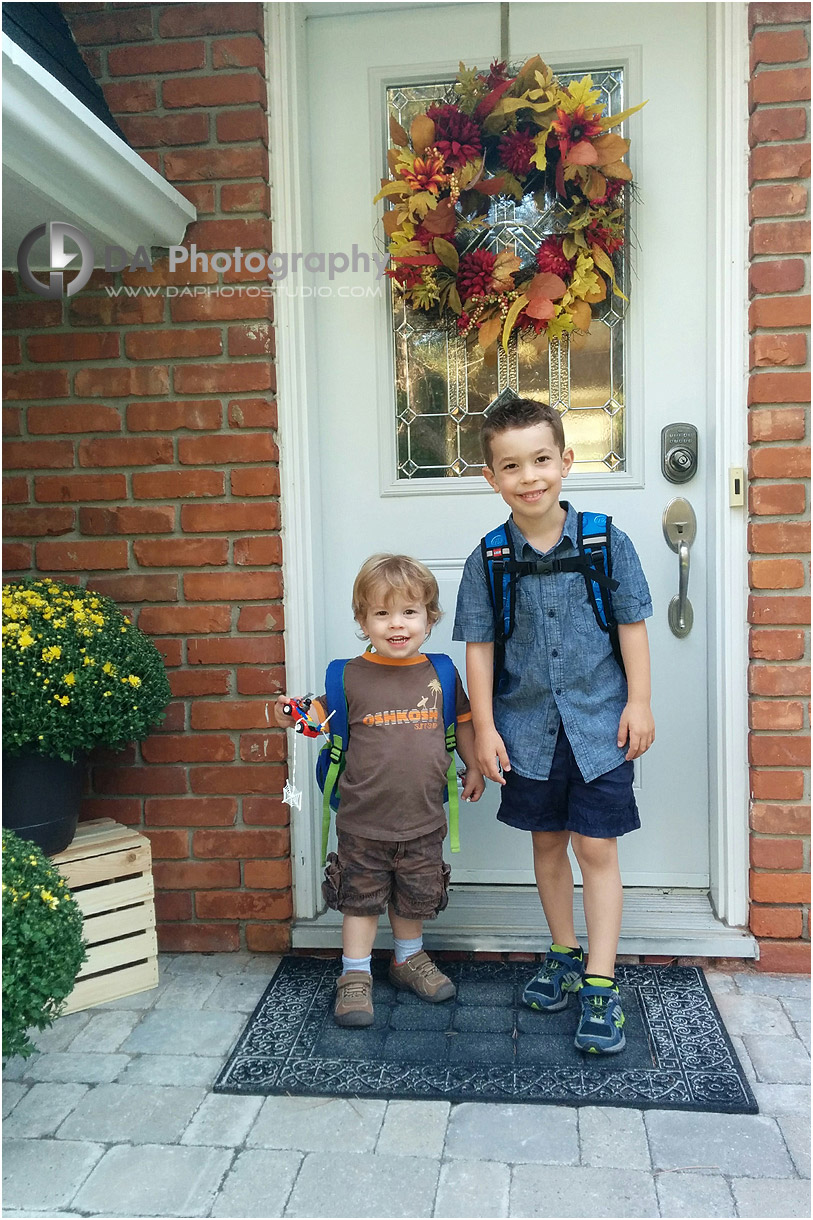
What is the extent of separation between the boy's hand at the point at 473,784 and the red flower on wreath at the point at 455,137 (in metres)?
1.55

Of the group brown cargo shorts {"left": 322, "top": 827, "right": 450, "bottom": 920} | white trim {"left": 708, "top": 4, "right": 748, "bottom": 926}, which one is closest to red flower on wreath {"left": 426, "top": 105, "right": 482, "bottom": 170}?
white trim {"left": 708, "top": 4, "right": 748, "bottom": 926}

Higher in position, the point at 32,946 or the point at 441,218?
the point at 441,218

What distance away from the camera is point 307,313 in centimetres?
253

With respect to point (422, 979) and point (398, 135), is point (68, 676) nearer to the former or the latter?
point (422, 979)

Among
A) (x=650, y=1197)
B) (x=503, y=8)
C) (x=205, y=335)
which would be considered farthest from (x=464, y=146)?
(x=650, y=1197)

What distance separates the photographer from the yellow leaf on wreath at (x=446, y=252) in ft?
7.82

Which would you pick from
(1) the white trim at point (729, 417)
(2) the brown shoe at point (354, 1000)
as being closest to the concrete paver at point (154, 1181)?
(2) the brown shoe at point (354, 1000)

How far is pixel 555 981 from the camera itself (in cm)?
223

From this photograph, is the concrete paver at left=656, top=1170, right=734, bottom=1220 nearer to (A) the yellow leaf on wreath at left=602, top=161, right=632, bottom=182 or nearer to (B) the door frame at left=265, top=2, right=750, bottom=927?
(B) the door frame at left=265, top=2, right=750, bottom=927

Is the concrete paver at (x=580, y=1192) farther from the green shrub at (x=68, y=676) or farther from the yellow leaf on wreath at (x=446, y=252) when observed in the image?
the yellow leaf on wreath at (x=446, y=252)

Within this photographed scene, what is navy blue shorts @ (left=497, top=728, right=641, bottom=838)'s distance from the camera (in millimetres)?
2086

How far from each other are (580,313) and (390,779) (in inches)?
51.1

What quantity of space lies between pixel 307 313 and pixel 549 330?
67 cm

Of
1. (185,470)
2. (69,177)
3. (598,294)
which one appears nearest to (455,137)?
(598,294)
